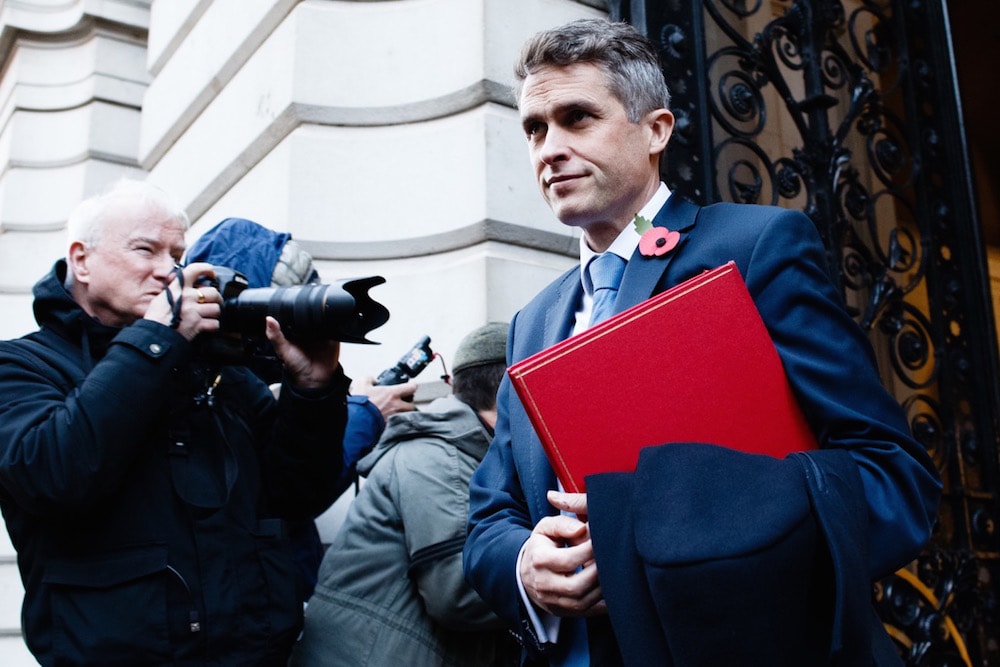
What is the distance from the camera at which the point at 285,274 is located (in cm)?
290

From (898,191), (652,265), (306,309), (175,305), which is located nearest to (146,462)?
(175,305)

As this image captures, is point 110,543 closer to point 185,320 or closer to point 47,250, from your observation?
point 185,320

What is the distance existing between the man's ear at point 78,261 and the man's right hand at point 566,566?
145cm

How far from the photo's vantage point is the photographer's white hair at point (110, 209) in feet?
7.86

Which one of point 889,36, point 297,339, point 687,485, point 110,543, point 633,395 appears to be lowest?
point 110,543

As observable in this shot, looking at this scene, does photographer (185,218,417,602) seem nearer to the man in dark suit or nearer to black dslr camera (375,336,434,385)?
black dslr camera (375,336,434,385)

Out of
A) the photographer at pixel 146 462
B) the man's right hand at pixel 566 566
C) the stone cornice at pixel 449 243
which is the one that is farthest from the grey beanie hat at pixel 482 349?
the man's right hand at pixel 566 566

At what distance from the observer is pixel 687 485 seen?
1244 millimetres

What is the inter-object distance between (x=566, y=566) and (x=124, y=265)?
1.48m

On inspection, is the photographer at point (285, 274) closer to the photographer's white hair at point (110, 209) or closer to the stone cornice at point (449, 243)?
the photographer's white hair at point (110, 209)

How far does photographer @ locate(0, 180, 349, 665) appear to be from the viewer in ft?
6.40

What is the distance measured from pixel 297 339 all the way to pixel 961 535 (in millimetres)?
2879

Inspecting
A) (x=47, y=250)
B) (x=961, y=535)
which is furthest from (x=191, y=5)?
(x=961, y=535)

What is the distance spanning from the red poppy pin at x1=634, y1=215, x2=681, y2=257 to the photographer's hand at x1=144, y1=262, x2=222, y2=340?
3.50 ft
